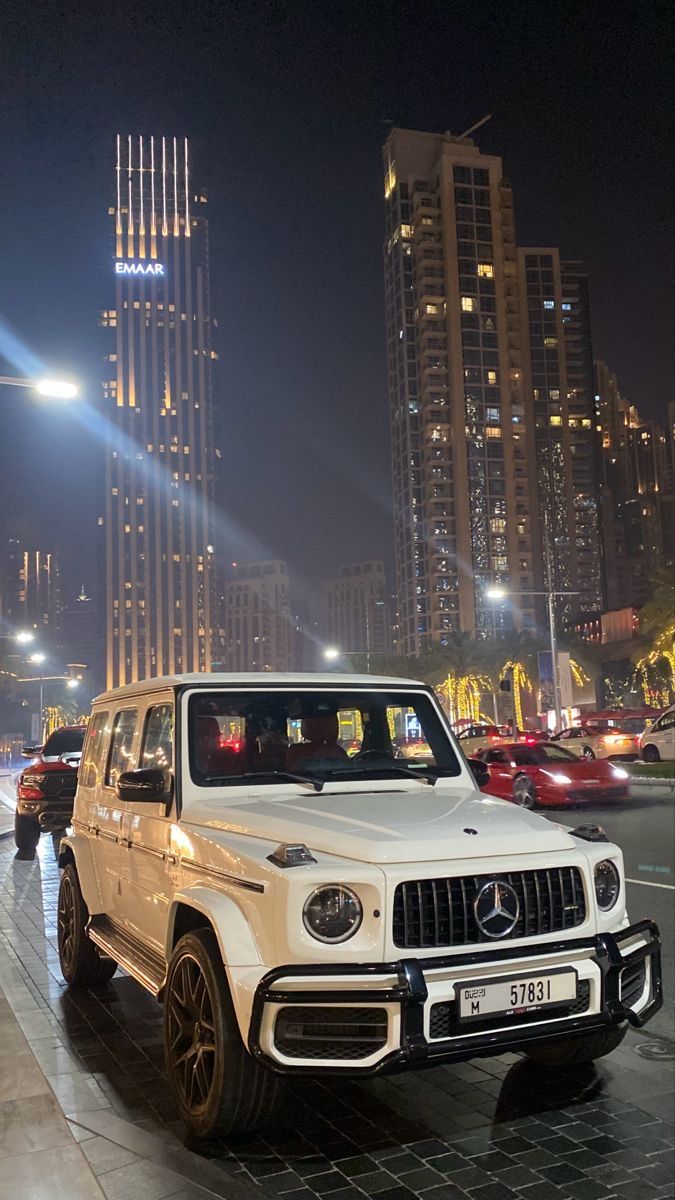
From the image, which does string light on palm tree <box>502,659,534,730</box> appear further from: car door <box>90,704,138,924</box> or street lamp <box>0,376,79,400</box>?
car door <box>90,704,138,924</box>

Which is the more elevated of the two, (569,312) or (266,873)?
(569,312)

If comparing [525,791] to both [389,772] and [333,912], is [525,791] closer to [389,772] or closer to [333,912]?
[389,772]

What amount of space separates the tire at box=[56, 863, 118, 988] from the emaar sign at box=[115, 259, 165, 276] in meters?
193

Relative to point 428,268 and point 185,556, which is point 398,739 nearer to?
point 428,268

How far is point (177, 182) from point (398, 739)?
211242mm

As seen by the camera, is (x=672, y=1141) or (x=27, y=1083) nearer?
(x=672, y=1141)

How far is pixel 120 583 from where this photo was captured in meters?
179

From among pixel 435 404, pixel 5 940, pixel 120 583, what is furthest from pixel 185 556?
pixel 5 940

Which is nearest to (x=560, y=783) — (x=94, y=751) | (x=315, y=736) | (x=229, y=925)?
(x=94, y=751)

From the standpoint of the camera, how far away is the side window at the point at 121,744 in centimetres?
589

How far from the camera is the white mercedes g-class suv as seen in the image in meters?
3.58

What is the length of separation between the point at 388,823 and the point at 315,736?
143 centimetres

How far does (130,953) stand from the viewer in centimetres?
532

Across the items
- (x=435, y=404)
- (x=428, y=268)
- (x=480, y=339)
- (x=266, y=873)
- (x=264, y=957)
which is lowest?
(x=264, y=957)
